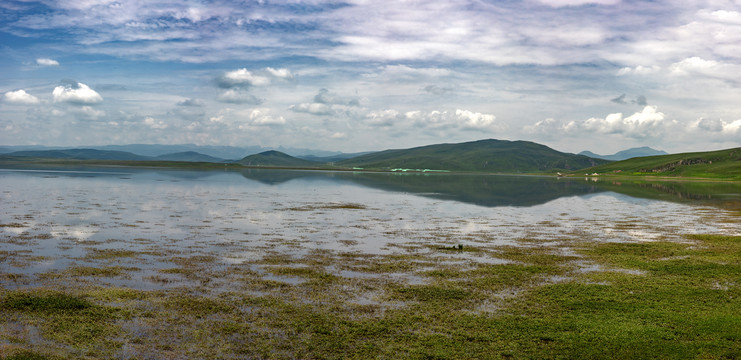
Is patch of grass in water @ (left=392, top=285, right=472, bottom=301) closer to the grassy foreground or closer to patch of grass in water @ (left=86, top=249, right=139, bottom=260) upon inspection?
the grassy foreground

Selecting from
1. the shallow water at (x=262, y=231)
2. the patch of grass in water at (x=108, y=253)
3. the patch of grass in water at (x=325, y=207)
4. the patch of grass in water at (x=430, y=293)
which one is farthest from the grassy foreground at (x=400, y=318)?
the patch of grass in water at (x=325, y=207)

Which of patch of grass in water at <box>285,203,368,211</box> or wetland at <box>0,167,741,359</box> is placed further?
patch of grass in water at <box>285,203,368,211</box>

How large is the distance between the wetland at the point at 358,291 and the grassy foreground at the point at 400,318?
0.32ft

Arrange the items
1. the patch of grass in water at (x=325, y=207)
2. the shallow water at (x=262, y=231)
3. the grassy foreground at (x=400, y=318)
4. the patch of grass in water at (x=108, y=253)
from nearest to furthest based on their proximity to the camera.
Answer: the grassy foreground at (x=400, y=318) → the shallow water at (x=262, y=231) → the patch of grass in water at (x=108, y=253) → the patch of grass in water at (x=325, y=207)

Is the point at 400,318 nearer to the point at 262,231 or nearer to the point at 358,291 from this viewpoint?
the point at 358,291

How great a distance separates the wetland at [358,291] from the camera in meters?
17.5

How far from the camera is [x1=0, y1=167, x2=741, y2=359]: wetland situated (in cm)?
1755

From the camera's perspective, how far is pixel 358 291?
82.9 ft

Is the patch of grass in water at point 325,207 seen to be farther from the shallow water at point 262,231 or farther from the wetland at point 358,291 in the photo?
the wetland at point 358,291

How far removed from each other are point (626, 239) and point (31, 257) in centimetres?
5104

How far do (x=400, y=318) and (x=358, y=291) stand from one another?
16.5 ft

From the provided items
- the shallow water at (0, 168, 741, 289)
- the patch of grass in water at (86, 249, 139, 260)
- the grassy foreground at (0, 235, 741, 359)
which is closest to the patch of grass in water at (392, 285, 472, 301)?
the grassy foreground at (0, 235, 741, 359)

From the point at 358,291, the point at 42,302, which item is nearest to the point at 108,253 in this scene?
the point at 42,302

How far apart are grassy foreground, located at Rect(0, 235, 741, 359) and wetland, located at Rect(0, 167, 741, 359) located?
97 mm
